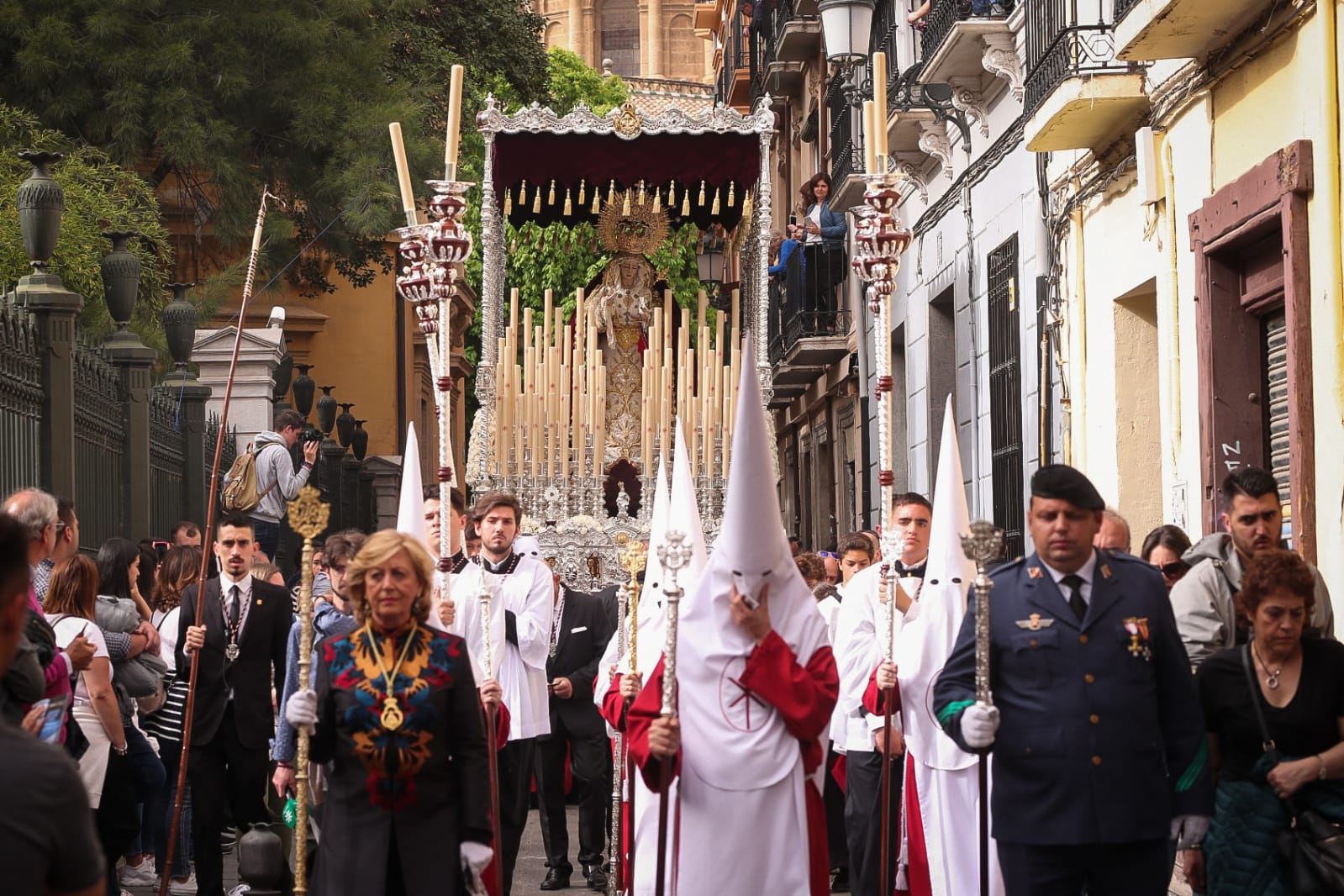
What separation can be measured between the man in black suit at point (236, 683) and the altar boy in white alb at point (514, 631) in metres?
0.91

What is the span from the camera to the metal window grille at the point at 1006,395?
48.6 feet

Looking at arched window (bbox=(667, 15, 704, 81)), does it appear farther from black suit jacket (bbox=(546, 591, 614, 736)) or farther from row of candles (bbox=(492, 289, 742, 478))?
black suit jacket (bbox=(546, 591, 614, 736))

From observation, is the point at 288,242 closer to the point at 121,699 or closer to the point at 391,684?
the point at 121,699

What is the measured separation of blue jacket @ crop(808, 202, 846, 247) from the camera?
22.9 m

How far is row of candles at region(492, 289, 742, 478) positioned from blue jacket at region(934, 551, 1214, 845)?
7.64 m

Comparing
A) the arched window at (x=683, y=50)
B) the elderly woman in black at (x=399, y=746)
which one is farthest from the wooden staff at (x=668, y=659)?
the arched window at (x=683, y=50)

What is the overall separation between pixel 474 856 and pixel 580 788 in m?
4.99

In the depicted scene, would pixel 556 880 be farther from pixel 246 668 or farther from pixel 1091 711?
pixel 1091 711

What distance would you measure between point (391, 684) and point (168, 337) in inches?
361

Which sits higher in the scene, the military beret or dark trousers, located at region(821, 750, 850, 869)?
the military beret

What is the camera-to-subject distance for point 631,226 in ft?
50.8

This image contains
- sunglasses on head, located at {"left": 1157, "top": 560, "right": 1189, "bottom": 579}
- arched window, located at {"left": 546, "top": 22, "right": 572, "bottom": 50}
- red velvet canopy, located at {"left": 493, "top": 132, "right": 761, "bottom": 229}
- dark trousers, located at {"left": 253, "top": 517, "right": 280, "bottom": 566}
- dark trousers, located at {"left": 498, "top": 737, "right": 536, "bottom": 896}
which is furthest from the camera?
arched window, located at {"left": 546, "top": 22, "right": 572, "bottom": 50}

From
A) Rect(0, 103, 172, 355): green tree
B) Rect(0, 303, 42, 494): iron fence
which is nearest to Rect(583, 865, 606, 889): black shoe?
Rect(0, 303, 42, 494): iron fence

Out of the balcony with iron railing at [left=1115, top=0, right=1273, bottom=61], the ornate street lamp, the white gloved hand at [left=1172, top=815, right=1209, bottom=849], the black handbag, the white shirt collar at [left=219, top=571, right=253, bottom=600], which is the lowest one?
the black handbag
